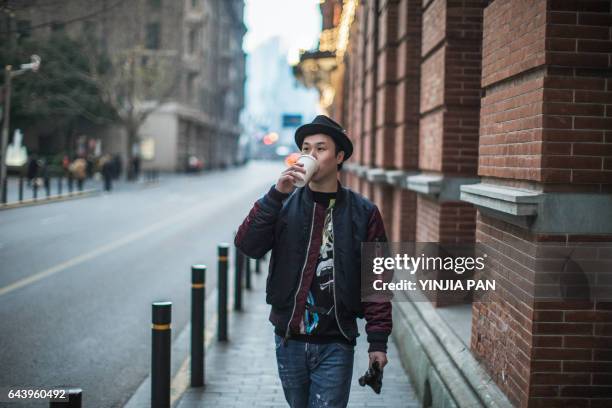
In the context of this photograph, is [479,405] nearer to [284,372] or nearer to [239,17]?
[284,372]

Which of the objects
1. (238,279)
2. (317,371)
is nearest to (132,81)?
(238,279)

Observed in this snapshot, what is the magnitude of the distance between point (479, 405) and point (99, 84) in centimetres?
4298

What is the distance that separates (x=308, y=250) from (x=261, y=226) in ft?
0.87

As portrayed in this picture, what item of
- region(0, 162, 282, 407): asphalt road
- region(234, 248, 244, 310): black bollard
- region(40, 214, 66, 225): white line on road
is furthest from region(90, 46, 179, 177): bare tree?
region(234, 248, 244, 310): black bollard

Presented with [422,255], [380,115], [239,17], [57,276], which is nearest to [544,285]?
[422,255]

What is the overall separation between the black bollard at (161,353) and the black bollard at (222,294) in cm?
260

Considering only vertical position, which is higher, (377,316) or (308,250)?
(308,250)

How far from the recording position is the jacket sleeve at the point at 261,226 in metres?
3.51

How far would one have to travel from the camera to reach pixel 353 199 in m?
3.70

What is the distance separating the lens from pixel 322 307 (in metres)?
3.57

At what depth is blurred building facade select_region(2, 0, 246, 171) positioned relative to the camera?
141 ft

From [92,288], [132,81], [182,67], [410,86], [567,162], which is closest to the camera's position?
[567,162]

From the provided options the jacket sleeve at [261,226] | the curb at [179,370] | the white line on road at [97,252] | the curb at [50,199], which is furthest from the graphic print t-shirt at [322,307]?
the curb at [50,199]

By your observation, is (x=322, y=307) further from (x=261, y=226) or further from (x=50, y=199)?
(x=50, y=199)
